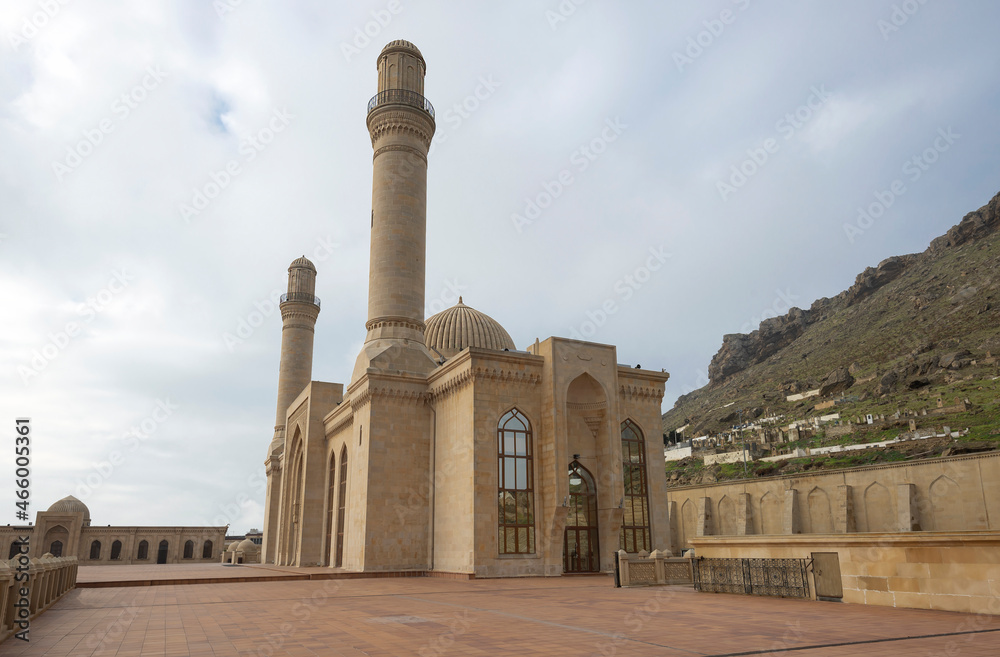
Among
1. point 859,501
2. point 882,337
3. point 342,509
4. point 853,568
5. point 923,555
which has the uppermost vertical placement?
point 882,337

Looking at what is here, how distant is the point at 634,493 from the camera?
2541 centimetres

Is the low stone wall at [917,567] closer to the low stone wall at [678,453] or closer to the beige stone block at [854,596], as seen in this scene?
the beige stone block at [854,596]

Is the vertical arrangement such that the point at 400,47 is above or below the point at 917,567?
above

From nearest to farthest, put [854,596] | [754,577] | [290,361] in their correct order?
1. [854,596]
2. [754,577]
3. [290,361]

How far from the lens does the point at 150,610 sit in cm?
1319

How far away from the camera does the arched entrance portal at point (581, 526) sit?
77.8ft

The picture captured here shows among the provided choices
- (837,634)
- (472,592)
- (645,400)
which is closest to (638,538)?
(645,400)

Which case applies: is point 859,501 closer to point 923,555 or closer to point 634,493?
point 634,493

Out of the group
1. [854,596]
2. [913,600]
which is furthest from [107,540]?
[913,600]

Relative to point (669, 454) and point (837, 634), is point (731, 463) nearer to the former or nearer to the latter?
point (669, 454)

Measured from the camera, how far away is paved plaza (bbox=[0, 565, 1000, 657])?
25.6 ft

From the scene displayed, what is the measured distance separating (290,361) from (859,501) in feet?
114

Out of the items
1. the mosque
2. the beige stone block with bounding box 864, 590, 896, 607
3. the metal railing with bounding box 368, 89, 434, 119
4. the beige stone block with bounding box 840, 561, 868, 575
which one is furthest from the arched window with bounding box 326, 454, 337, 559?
the beige stone block with bounding box 864, 590, 896, 607

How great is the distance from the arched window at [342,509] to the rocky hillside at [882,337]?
6043cm
